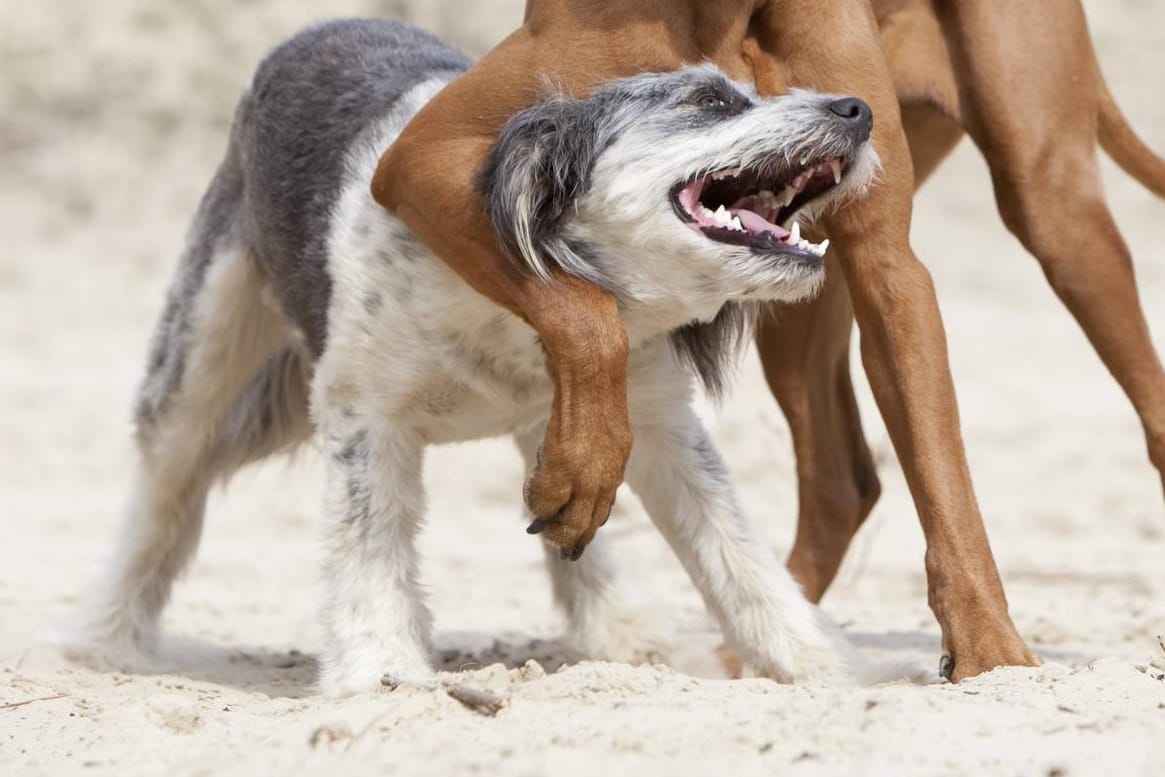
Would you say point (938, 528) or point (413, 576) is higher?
point (938, 528)

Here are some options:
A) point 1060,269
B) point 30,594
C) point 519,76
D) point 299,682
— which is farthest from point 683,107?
point 30,594

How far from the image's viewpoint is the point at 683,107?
12.9ft

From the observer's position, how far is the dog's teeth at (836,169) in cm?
388

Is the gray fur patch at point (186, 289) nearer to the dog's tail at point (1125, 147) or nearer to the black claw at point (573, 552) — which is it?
the black claw at point (573, 552)

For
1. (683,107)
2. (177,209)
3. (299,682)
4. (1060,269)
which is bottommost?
(177,209)

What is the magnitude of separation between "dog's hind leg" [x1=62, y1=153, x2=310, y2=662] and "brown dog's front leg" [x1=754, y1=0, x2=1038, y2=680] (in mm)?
1889

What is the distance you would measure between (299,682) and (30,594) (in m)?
1.79

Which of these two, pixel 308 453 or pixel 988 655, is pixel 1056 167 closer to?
pixel 988 655

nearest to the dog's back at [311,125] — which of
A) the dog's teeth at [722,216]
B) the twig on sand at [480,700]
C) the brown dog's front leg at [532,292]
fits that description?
the brown dog's front leg at [532,292]

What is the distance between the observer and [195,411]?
5.39m

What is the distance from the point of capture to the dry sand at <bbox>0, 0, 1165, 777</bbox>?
314cm

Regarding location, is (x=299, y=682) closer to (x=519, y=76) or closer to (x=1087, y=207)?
(x=519, y=76)

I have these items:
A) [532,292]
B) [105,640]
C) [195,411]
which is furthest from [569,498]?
[105,640]

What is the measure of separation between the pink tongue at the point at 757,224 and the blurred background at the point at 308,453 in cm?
214
